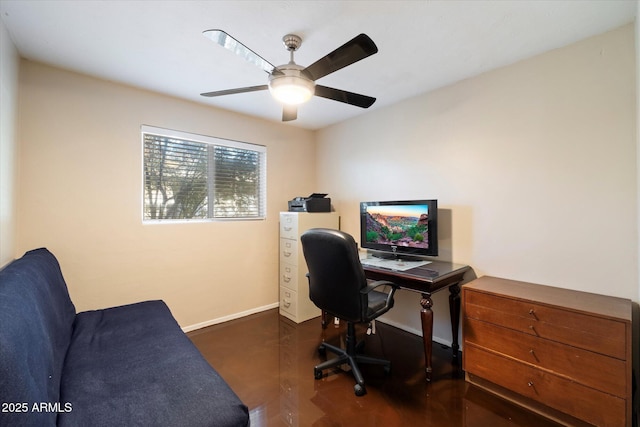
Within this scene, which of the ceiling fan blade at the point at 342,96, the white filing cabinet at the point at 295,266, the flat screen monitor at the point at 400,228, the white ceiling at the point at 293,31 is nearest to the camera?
the white ceiling at the point at 293,31

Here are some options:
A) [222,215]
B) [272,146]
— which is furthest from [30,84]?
[272,146]

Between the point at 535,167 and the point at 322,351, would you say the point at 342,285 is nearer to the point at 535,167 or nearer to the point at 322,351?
the point at 322,351

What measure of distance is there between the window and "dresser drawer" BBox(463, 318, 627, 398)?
8.26 feet

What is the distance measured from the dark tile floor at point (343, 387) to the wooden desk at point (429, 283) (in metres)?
0.21

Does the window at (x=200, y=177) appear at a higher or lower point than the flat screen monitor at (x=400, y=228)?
higher

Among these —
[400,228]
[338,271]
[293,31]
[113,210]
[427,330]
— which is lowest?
[427,330]

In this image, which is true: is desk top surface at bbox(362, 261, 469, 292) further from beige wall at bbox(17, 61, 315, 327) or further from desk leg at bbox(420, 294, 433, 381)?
beige wall at bbox(17, 61, 315, 327)

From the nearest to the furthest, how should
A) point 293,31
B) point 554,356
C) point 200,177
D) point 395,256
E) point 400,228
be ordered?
point 554,356
point 293,31
point 400,228
point 395,256
point 200,177

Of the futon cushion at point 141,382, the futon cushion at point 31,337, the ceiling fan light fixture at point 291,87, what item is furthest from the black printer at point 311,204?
the futon cushion at point 31,337

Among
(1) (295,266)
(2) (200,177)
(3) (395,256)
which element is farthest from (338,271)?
(2) (200,177)

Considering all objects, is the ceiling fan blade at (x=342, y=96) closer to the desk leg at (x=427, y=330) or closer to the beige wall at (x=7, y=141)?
the desk leg at (x=427, y=330)

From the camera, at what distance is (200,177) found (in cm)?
294

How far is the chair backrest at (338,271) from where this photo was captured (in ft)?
5.90

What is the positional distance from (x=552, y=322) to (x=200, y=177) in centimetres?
315
